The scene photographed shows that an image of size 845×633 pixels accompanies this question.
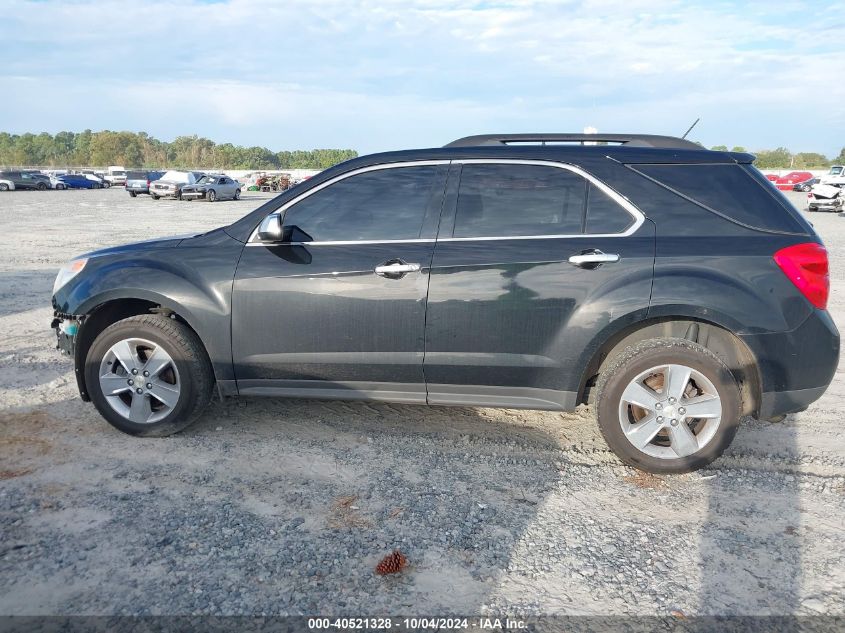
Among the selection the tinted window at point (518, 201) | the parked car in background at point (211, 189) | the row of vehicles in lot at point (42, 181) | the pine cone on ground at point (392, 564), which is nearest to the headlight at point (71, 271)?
the tinted window at point (518, 201)

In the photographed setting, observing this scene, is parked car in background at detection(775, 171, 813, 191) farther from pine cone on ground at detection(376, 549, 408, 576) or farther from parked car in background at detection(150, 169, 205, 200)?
pine cone on ground at detection(376, 549, 408, 576)

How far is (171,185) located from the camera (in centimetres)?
3475

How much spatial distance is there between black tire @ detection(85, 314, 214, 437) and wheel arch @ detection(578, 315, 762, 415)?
95.8 inches

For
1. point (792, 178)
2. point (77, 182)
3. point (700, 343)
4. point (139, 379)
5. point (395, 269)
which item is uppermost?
point (792, 178)

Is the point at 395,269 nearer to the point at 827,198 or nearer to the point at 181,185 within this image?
the point at 827,198

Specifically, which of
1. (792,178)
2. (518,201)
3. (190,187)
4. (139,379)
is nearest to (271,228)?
(139,379)

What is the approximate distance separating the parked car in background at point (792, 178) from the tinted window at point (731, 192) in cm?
5829

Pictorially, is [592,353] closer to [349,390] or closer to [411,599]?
[349,390]

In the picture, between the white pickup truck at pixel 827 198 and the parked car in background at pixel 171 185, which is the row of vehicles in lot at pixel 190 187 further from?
the white pickup truck at pixel 827 198

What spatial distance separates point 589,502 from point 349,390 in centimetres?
159

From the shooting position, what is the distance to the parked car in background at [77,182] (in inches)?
2034

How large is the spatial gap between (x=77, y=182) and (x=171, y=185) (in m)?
23.6

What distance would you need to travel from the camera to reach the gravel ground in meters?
2.69

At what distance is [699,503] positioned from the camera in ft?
11.5
